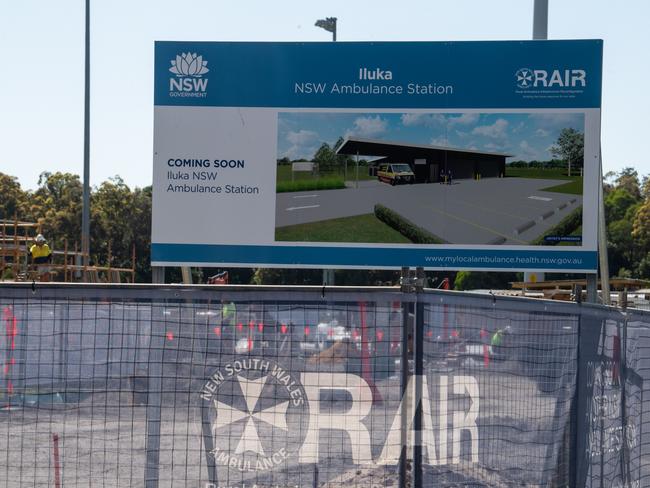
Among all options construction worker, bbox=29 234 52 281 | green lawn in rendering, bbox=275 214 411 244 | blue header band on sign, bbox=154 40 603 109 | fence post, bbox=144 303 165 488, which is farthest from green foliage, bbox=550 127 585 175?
construction worker, bbox=29 234 52 281

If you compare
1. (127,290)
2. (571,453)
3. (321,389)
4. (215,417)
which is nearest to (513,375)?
(571,453)

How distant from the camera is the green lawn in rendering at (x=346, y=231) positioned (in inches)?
374

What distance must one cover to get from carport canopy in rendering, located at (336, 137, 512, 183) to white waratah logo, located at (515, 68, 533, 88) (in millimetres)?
697

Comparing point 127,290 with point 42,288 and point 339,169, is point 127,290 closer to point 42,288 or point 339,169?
point 42,288

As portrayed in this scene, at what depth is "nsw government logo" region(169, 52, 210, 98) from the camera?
30.5 ft

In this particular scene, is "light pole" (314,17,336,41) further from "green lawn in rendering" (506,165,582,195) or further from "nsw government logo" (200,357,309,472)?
"nsw government logo" (200,357,309,472)

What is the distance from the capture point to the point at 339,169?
9.53 m

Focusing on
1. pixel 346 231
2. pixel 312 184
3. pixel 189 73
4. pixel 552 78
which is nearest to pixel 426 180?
pixel 346 231

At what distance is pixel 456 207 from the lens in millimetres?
9547

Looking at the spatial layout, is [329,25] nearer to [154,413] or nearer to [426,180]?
[426,180]

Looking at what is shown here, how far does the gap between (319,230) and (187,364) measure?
13.2 ft

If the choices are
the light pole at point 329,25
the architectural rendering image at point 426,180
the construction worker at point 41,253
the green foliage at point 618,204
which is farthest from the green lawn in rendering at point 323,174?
the green foliage at point 618,204

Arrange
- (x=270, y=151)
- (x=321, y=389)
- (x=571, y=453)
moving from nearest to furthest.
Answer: (x=321, y=389), (x=571, y=453), (x=270, y=151)

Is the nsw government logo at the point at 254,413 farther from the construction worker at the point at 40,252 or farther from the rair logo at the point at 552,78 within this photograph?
the construction worker at the point at 40,252
